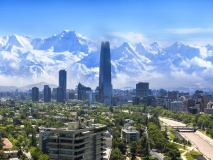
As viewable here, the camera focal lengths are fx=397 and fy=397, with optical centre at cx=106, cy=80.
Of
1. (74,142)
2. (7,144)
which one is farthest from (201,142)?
(74,142)

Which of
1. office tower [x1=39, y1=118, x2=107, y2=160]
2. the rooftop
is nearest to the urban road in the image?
the rooftop

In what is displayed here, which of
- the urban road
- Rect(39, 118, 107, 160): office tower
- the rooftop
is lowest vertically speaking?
the urban road

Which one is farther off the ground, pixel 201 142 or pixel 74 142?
pixel 74 142

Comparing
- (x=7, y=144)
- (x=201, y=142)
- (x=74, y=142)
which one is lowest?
(x=201, y=142)

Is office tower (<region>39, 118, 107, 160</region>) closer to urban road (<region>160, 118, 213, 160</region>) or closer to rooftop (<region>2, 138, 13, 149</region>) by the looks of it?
rooftop (<region>2, 138, 13, 149</region>)

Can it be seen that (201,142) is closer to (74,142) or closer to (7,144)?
(7,144)

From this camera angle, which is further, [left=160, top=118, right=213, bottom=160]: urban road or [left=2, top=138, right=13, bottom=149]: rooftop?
[left=160, top=118, right=213, bottom=160]: urban road

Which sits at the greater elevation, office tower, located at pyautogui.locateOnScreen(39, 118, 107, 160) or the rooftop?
office tower, located at pyautogui.locateOnScreen(39, 118, 107, 160)

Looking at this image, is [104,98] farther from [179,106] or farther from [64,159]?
[64,159]

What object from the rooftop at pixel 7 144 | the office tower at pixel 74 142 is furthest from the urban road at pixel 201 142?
the office tower at pixel 74 142

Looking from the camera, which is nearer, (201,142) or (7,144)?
(7,144)

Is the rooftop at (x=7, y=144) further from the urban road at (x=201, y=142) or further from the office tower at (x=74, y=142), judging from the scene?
the urban road at (x=201, y=142)

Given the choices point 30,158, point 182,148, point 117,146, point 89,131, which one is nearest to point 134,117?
point 182,148
